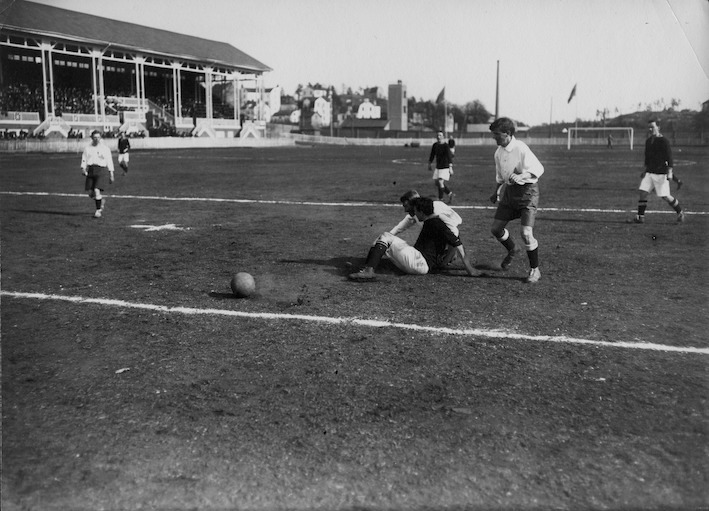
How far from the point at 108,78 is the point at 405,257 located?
6557 cm

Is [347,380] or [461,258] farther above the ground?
[461,258]

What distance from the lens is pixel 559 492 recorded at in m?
3.43

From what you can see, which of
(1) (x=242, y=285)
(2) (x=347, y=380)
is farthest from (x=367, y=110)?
(2) (x=347, y=380)

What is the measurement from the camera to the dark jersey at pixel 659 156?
1307cm

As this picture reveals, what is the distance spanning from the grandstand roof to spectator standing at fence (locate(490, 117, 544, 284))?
1747 inches

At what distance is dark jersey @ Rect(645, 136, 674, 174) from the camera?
13.1 meters

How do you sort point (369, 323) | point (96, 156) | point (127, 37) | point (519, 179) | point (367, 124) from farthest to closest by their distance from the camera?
1. point (367, 124)
2. point (127, 37)
3. point (96, 156)
4. point (519, 179)
5. point (369, 323)

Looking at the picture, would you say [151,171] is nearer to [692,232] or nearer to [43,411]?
[692,232]

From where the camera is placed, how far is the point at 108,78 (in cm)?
6650

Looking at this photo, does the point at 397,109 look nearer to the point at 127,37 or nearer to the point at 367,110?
the point at 367,110

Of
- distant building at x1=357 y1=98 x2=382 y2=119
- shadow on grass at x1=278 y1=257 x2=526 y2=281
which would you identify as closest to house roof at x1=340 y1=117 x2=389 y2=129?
distant building at x1=357 y1=98 x2=382 y2=119

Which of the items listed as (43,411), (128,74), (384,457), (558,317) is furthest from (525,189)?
(128,74)

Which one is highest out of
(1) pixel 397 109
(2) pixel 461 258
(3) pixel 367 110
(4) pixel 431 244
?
(3) pixel 367 110

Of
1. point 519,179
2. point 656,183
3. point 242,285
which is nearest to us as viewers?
point 242,285
